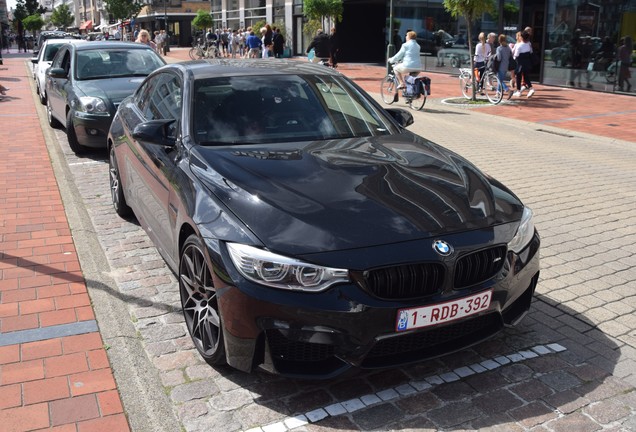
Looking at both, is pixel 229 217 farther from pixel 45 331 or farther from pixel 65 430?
pixel 45 331

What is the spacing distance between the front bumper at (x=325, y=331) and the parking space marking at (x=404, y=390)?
0.82 feet

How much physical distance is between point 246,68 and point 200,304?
2.10 meters

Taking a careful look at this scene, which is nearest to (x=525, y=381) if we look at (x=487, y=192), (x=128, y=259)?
(x=487, y=192)

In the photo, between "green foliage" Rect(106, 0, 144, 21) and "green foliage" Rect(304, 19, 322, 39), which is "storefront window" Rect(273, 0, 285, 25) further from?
"green foliage" Rect(106, 0, 144, 21)

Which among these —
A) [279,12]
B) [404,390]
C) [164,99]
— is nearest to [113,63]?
[164,99]

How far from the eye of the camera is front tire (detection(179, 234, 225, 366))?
338 cm

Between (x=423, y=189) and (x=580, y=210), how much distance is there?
13.2ft

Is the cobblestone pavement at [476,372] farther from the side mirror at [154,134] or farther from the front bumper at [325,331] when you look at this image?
the side mirror at [154,134]

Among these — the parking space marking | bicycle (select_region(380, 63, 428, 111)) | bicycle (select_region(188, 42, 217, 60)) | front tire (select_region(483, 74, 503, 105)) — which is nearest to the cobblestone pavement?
the parking space marking

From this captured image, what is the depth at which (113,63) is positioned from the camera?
10.4 m

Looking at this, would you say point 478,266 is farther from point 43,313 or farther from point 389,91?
point 389,91

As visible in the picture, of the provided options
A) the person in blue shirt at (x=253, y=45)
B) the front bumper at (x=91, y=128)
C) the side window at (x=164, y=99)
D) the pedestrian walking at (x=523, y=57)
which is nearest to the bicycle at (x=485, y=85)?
the pedestrian walking at (x=523, y=57)

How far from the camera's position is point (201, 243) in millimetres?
3391

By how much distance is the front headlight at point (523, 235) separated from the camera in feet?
11.3
